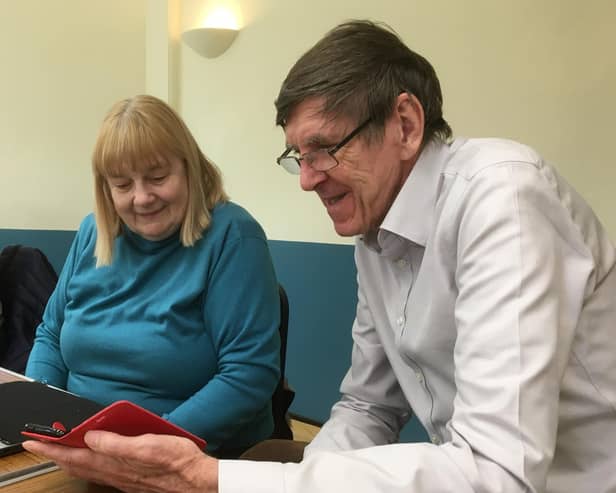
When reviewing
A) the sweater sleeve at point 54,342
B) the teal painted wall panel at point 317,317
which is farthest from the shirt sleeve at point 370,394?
the teal painted wall panel at point 317,317

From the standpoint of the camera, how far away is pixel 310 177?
107 centimetres

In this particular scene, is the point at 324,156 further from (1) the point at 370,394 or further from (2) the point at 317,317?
(2) the point at 317,317

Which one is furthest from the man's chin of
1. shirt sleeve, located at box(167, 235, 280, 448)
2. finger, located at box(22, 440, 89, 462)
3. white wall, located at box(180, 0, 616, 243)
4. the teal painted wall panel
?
the teal painted wall panel

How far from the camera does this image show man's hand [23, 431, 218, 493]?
2.69ft

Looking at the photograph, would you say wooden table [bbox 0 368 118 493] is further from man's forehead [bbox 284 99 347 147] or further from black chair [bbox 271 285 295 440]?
black chair [bbox 271 285 295 440]

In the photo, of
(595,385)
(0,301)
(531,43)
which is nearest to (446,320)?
(595,385)

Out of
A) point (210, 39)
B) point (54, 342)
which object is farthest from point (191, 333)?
point (210, 39)

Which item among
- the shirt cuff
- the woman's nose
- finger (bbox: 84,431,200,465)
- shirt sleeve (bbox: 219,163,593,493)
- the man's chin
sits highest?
the woman's nose

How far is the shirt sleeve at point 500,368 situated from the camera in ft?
2.43

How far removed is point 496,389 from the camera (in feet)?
2.47

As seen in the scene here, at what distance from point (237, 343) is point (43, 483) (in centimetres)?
52

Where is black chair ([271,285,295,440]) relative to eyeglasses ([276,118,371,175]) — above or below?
below

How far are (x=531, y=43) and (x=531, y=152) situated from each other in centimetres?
143

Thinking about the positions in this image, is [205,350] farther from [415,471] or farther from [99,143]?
[415,471]
